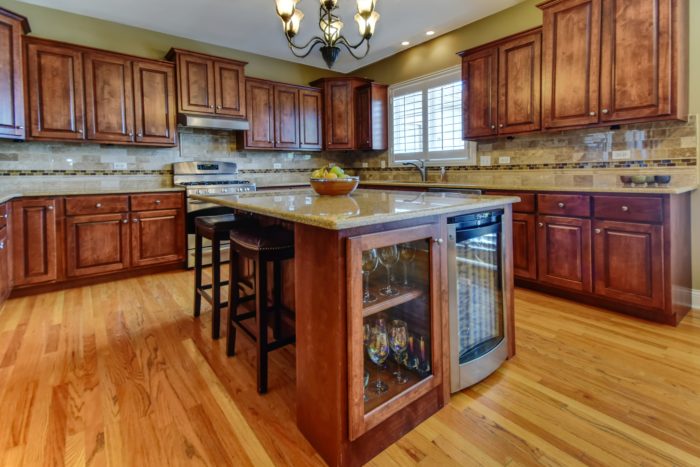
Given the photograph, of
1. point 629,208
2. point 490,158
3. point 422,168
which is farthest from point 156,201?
point 629,208

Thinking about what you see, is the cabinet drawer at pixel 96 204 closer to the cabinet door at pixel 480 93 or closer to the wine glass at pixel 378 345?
the wine glass at pixel 378 345

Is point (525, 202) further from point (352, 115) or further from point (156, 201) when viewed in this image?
point (156, 201)

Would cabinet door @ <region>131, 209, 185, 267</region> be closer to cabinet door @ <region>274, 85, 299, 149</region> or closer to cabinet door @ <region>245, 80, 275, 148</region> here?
cabinet door @ <region>245, 80, 275, 148</region>

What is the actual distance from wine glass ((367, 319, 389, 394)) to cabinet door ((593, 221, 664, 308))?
6.71 ft

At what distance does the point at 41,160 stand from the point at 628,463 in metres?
4.98

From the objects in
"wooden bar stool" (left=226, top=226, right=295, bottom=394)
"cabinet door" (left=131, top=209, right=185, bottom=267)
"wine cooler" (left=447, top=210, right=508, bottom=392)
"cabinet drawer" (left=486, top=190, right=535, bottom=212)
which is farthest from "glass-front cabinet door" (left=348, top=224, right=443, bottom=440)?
"cabinet door" (left=131, top=209, right=185, bottom=267)

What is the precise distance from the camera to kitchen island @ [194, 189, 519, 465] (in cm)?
133

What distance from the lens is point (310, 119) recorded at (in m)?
5.46

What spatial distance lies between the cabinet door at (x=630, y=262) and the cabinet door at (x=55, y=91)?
4.65 meters

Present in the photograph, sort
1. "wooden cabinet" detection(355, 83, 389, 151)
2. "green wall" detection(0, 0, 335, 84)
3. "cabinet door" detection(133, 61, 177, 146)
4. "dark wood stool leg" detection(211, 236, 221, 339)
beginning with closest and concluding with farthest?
"dark wood stool leg" detection(211, 236, 221, 339) < "green wall" detection(0, 0, 335, 84) < "cabinet door" detection(133, 61, 177, 146) < "wooden cabinet" detection(355, 83, 389, 151)

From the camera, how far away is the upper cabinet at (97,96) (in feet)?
11.5

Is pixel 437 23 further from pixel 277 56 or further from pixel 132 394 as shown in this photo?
pixel 132 394

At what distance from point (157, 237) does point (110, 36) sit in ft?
7.24

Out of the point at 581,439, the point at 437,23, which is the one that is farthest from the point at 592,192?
the point at 437,23
